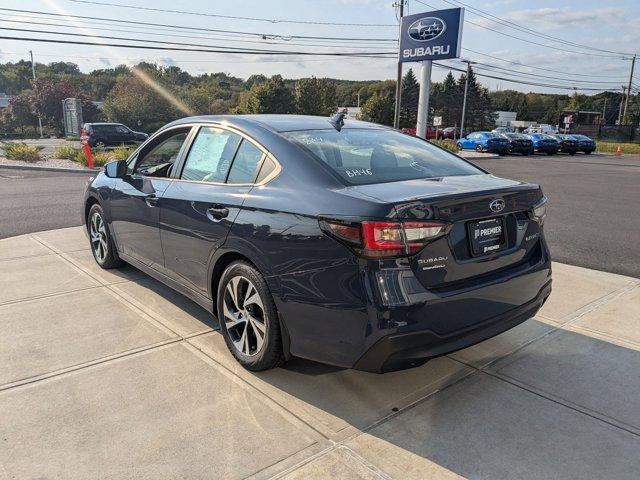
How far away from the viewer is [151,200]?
13.8 ft

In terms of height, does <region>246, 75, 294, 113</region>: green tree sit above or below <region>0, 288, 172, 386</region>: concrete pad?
above

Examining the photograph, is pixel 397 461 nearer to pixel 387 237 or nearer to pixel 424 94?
pixel 387 237

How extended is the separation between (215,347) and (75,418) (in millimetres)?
1092

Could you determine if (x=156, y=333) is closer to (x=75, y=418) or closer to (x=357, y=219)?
(x=75, y=418)

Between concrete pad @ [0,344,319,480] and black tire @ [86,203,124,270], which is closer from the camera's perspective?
concrete pad @ [0,344,319,480]

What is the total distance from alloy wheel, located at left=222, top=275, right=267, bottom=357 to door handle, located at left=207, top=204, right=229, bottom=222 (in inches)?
15.9

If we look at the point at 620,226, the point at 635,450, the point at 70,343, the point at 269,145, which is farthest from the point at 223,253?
the point at 620,226

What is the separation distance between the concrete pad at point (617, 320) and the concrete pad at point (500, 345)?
1.18ft

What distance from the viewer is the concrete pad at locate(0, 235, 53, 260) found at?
6.24 metres

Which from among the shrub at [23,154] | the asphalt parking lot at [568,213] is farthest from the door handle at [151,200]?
the shrub at [23,154]

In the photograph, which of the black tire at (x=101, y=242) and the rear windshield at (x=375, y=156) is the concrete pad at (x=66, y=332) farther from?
the rear windshield at (x=375, y=156)

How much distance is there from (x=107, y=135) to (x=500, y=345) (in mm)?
30487

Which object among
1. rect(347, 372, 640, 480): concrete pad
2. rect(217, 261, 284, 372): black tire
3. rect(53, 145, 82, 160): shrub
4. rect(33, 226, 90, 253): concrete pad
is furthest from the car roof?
rect(53, 145, 82, 160): shrub

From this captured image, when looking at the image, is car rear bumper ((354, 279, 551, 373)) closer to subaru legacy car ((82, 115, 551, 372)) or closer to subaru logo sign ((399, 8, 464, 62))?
subaru legacy car ((82, 115, 551, 372))
